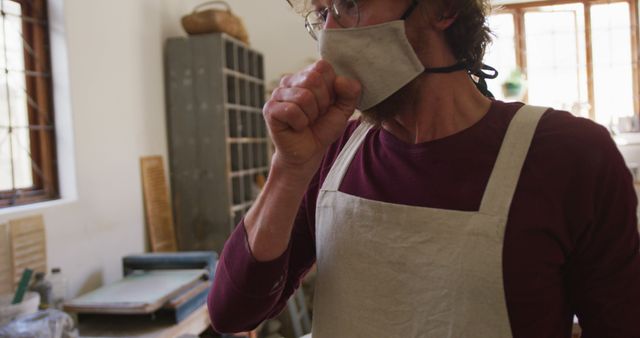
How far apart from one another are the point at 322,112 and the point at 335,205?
19 cm

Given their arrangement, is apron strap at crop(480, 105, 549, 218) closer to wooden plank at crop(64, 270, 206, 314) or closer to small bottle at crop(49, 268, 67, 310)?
wooden plank at crop(64, 270, 206, 314)

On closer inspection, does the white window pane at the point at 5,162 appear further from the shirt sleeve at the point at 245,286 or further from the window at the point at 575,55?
the window at the point at 575,55

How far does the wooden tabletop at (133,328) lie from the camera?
6.29 ft

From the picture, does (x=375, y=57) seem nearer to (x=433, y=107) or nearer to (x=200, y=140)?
(x=433, y=107)

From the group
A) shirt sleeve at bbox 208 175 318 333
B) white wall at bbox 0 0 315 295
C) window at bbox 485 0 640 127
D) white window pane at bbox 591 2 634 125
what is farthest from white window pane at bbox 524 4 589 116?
shirt sleeve at bbox 208 175 318 333

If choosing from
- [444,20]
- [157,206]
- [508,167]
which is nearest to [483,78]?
[444,20]

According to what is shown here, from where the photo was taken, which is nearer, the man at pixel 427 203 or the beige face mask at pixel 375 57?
the man at pixel 427 203

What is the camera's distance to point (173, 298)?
2074 millimetres

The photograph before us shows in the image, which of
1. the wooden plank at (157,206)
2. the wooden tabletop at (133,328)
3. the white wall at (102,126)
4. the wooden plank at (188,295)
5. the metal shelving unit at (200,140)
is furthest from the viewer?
the metal shelving unit at (200,140)

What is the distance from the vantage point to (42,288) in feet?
6.50

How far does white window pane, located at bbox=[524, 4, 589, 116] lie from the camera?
4594 millimetres

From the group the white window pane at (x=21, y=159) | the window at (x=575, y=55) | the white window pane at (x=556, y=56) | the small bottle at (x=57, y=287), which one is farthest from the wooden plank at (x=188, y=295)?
the white window pane at (x=556, y=56)

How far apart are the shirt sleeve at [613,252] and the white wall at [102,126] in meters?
2.00

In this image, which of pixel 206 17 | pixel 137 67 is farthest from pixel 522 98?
pixel 137 67
